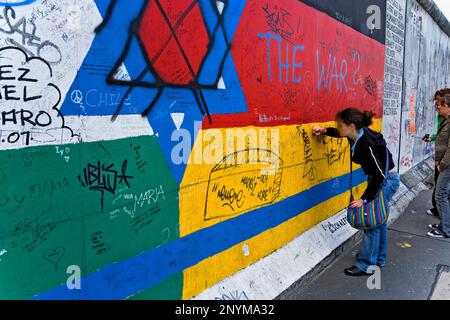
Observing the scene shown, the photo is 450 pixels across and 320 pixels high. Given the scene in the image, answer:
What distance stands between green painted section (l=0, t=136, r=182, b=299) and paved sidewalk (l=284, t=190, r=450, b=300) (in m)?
1.77

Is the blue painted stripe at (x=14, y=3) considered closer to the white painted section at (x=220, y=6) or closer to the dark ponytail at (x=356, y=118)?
the white painted section at (x=220, y=6)

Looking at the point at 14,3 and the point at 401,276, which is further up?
the point at 14,3

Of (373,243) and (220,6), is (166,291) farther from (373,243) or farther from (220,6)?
(373,243)

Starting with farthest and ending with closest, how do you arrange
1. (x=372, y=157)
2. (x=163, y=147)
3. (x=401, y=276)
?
(x=401, y=276) < (x=372, y=157) < (x=163, y=147)

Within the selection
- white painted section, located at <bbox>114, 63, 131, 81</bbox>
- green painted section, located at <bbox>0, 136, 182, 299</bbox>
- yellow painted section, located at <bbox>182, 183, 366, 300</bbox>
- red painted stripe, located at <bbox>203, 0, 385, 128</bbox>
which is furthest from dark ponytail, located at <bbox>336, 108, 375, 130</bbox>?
white painted section, located at <bbox>114, 63, 131, 81</bbox>

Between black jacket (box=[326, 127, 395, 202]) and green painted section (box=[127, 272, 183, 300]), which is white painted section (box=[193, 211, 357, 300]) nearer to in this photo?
green painted section (box=[127, 272, 183, 300])

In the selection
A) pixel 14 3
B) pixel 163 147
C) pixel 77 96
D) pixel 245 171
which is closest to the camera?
pixel 14 3

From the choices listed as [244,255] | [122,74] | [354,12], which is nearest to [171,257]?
[244,255]

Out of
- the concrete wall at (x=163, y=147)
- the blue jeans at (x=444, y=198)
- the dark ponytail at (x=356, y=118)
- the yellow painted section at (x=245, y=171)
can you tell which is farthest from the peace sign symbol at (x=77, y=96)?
the blue jeans at (x=444, y=198)

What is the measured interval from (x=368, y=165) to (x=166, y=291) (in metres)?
2.46

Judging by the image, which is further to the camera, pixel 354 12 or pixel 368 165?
pixel 354 12

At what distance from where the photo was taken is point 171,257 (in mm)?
2955

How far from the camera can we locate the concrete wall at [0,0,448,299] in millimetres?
2074

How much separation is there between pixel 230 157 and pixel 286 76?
1.28 m
